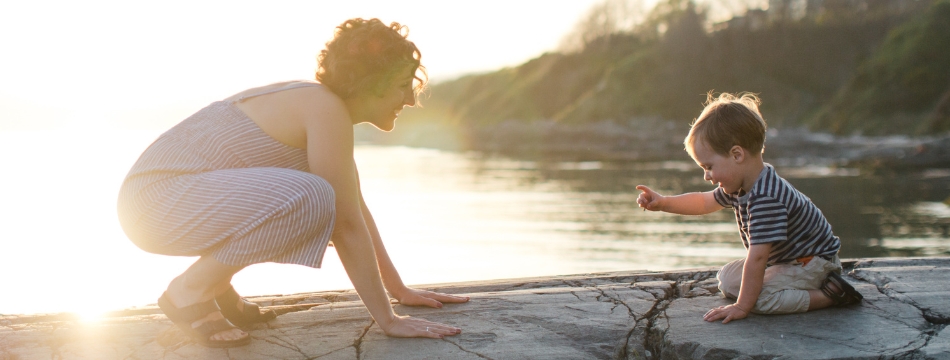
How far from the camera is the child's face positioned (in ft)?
9.12

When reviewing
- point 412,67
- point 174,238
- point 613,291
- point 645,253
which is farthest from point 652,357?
point 645,253

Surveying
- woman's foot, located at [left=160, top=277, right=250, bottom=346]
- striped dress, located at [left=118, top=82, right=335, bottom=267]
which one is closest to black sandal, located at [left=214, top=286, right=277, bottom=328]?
woman's foot, located at [left=160, top=277, right=250, bottom=346]

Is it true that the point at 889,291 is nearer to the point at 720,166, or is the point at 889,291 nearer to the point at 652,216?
the point at 720,166

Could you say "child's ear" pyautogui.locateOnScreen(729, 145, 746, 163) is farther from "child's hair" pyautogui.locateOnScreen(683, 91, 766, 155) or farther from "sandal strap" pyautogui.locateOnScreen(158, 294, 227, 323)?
"sandal strap" pyautogui.locateOnScreen(158, 294, 227, 323)

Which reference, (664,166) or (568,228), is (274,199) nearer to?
(568,228)

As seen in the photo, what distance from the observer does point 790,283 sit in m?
2.84

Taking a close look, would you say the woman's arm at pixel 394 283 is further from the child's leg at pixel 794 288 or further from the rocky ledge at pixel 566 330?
the child's leg at pixel 794 288

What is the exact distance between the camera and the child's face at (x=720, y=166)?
9.12 ft

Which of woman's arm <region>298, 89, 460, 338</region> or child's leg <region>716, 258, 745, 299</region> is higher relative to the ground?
woman's arm <region>298, 89, 460, 338</region>

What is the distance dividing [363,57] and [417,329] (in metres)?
0.96

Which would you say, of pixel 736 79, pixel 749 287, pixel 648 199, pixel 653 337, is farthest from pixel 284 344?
pixel 736 79

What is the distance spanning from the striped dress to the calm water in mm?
977

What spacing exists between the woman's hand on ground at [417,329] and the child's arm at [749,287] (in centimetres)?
97

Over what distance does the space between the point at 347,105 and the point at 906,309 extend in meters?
2.26
